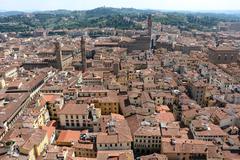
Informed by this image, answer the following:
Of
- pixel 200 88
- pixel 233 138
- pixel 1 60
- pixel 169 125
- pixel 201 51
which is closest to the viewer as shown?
pixel 233 138

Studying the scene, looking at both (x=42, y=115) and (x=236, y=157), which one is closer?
(x=236, y=157)

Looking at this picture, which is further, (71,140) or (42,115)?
(42,115)

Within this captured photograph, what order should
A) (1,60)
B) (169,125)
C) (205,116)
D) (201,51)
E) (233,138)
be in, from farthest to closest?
1. (201,51)
2. (1,60)
3. (205,116)
4. (169,125)
5. (233,138)

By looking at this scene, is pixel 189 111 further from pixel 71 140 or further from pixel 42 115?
pixel 42 115

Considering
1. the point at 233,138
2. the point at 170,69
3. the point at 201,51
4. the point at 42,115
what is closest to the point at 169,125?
the point at 233,138

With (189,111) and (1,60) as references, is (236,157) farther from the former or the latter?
(1,60)

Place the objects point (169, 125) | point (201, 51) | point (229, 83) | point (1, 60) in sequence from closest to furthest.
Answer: point (169, 125), point (229, 83), point (1, 60), point (201, 51)

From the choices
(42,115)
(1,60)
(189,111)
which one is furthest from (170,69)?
(1,60)

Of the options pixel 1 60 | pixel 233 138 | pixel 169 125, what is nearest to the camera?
pixel 233 138
